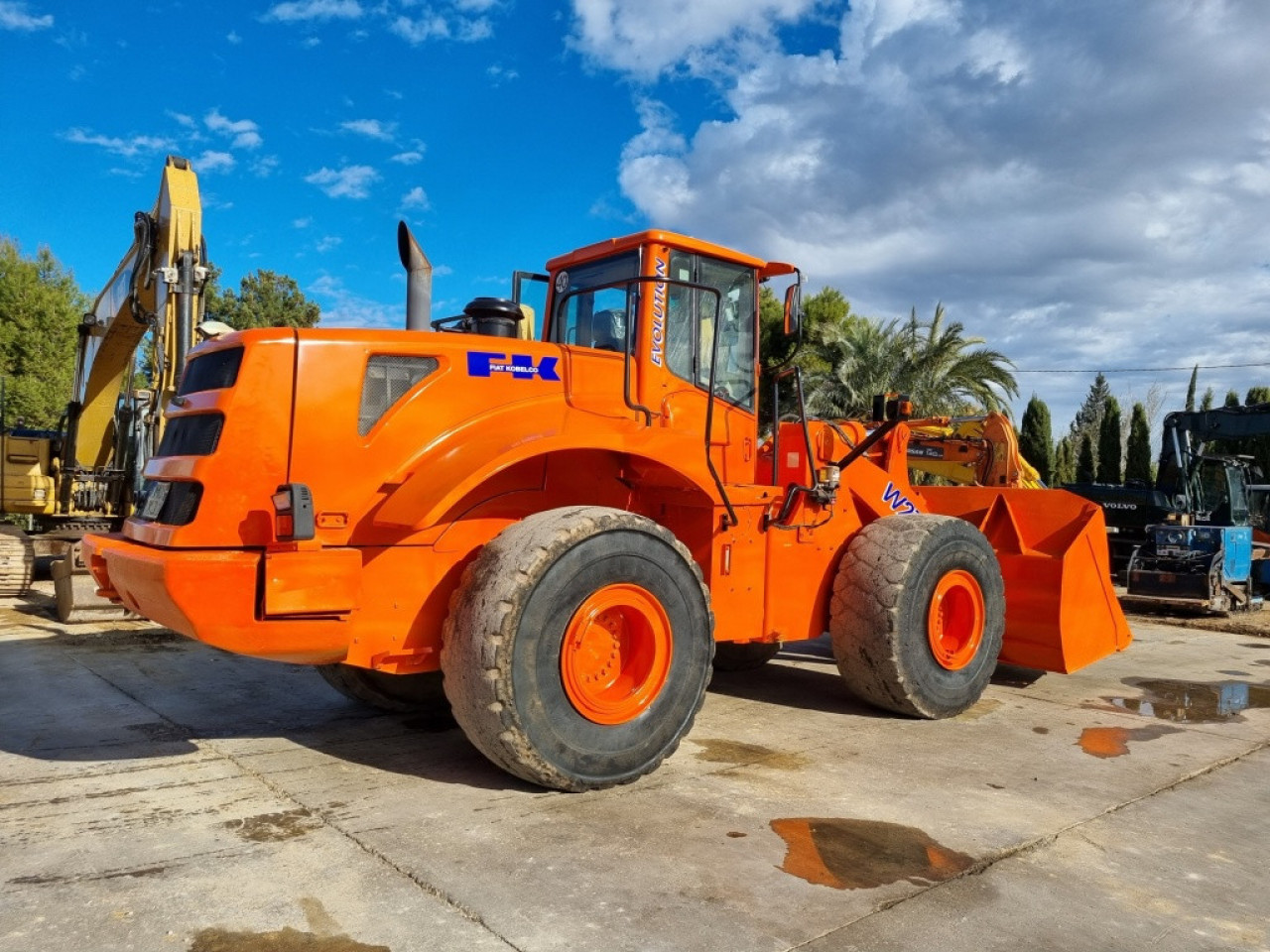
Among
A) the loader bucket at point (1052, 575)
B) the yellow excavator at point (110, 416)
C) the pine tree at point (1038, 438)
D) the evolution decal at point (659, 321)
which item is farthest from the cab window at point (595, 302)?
the pine tree at point (1038, 438)

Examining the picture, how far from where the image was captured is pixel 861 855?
384 cm

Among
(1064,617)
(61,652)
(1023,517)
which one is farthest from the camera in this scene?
(61,652)

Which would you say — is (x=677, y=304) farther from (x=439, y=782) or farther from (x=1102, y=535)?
(x=1102, y=535)

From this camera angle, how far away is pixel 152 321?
33.9 feet

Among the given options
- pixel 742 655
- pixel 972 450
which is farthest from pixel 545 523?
pixel 972 450

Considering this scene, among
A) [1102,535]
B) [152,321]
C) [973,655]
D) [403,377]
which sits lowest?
[973,655]

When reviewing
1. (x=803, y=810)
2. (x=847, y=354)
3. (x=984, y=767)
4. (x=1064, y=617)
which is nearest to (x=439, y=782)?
→ (x=803, y=810)

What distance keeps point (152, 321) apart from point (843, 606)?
8104 mm

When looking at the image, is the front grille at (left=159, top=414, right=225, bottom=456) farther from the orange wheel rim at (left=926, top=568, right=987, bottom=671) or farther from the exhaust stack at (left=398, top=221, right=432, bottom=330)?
the orange wheel rim at (left=926, top=568, right=987, bottom=671)

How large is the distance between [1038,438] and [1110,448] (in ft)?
8.06

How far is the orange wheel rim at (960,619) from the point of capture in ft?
20.9

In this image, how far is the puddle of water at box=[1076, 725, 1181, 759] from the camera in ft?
18.2

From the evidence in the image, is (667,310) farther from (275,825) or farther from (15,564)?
(15,564)

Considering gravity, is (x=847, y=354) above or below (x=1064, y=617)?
above
